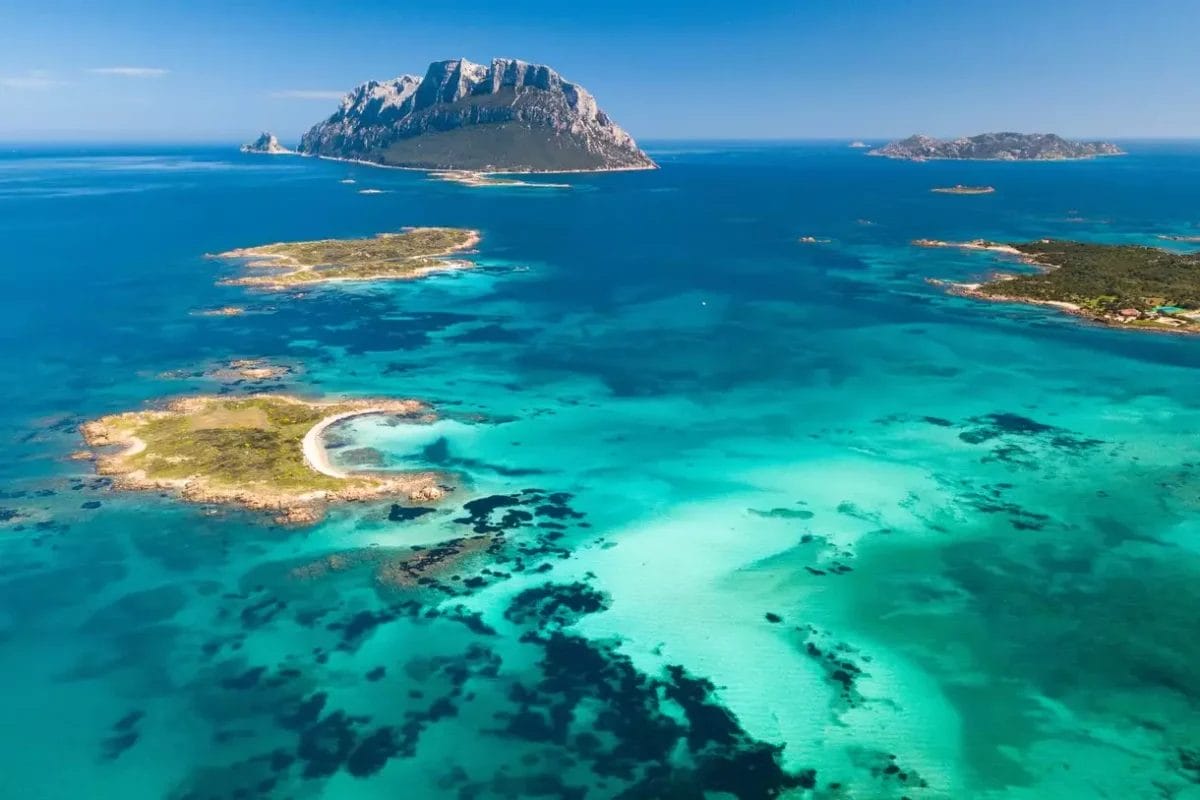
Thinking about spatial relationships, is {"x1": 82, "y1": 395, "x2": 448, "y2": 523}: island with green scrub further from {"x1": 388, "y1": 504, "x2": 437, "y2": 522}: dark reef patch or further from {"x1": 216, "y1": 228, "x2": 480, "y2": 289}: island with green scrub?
{"x1": 216, "y1": 228, "x2": 480, "y2": 289}: island with green scrub

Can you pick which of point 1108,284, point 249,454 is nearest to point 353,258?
point 249,454

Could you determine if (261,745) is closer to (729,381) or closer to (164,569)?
(164,569)

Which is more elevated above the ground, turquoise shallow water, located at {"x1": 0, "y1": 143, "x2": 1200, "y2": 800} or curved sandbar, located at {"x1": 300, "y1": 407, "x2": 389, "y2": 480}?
curved sandbar, located at {"x1": 300, "y1": 407, "x2": 389, "y2": 480}

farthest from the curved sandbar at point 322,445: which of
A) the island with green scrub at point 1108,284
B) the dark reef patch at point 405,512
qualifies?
the island with green scrub at point 1108,284

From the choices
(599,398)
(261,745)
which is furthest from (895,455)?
(261,745)

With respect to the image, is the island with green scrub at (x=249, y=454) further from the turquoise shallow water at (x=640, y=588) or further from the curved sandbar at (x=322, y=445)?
the turquoise shallow water at (x=640, y=588)

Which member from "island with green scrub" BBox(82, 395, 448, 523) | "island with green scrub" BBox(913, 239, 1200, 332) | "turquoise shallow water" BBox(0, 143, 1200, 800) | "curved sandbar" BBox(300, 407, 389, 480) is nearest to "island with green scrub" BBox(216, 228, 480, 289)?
"turquoise shallow water" BBox(0, 143, 1200, 800)

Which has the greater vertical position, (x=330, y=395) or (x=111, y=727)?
(x=330, y=395)

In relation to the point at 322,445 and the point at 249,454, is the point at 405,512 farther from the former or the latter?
the point at 249,454
